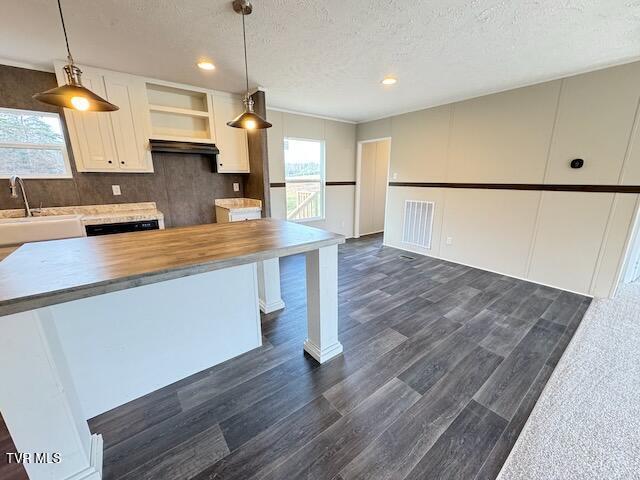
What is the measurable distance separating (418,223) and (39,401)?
15.1 feet

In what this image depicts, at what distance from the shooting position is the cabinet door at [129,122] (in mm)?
2818

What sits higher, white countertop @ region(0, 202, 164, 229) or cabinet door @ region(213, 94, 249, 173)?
cabinet door @ region(213, 94, 249, 173)

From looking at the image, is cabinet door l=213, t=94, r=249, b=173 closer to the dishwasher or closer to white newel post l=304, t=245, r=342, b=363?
the dishwasher

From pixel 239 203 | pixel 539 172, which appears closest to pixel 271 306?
pixel 239 203

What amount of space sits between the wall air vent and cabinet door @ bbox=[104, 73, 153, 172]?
401cm

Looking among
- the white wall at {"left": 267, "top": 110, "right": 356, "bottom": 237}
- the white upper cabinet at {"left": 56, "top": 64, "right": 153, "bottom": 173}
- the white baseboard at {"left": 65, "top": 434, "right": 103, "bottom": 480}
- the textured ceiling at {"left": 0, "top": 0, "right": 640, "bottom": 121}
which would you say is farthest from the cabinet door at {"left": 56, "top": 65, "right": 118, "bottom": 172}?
the white baseboard at {"left": 65, "top": 434, "right": 103, "bottom": 480}

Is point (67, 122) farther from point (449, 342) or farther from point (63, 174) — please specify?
point (449, 342)

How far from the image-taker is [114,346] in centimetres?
152

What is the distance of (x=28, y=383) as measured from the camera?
956 mm

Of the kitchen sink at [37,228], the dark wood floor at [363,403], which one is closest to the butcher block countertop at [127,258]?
the dark wood floor at [363,403]

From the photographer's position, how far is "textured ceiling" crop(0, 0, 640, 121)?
5.57 ft

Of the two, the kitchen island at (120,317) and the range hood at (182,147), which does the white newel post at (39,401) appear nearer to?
the kitchen island at (120,317)

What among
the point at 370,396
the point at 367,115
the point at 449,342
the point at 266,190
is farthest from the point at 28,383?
the point at 367,115

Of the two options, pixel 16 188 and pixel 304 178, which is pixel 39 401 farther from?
pixel 304 178
